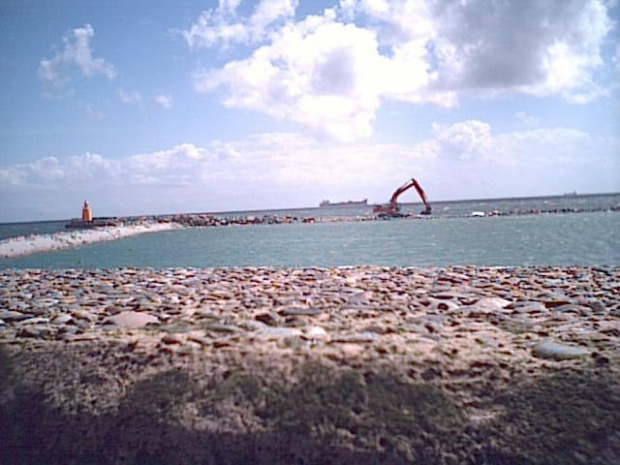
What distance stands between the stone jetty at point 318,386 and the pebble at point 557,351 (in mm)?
12

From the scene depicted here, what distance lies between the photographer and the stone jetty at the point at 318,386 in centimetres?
252

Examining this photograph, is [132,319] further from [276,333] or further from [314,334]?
[314,334]

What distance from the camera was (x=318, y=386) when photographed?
2820 mm

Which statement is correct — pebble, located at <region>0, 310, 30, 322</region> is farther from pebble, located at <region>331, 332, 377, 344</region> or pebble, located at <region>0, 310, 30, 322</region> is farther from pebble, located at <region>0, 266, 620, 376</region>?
pebble, located at <region>331, 332, 377, 344</region>

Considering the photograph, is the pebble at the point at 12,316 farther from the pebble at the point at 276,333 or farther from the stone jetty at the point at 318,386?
the pebble at the point at 276,333

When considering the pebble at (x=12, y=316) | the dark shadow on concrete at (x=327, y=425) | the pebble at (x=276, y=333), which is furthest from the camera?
the pebble at (x=12, y=316)

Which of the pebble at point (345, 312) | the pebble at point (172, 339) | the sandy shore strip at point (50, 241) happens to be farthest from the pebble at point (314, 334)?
the sandy shore strip at point (50, 241)

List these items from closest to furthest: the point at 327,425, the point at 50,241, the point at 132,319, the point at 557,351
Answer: the point at 327,425 < the point at 557,351 < the point at 132,319 < the point at 50,241

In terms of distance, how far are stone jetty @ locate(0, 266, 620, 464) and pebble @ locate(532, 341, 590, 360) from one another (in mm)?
12

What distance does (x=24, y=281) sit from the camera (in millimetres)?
7188

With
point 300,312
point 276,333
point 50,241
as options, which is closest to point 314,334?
point 276,333

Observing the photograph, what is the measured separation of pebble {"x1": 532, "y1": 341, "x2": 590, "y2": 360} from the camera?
2.99 m

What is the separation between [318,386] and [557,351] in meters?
1.53

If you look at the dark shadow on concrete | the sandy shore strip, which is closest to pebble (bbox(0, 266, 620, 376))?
the dark shadow on concrete
